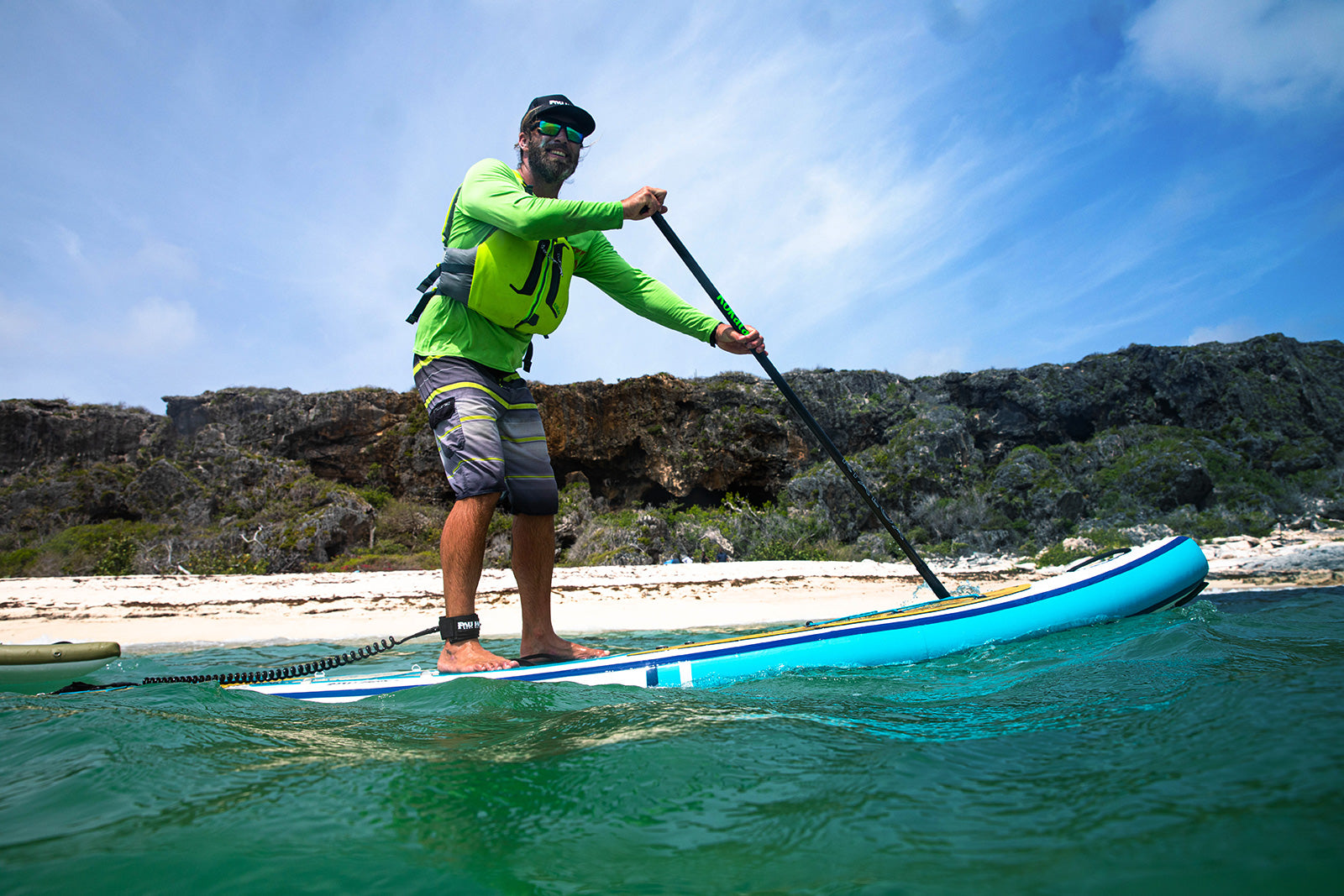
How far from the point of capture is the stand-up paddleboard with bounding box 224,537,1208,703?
2.44 m

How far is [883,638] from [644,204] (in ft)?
6.60

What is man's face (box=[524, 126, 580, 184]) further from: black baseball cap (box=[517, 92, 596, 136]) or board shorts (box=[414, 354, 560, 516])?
board shorts (box=[414, 354, 560, 516])

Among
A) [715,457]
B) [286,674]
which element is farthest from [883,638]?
[715,457]

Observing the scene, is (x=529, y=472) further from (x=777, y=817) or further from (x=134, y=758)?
(x=777, y=817)

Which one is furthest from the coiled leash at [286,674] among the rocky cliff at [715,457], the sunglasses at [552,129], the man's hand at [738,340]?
the rocky cliff at [715,457]

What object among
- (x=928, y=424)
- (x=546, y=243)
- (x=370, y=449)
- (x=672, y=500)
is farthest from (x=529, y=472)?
(x=370, y=449)

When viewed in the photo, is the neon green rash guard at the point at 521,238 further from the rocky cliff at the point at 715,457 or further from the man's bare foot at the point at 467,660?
the rocky cliff at the point at 715,457

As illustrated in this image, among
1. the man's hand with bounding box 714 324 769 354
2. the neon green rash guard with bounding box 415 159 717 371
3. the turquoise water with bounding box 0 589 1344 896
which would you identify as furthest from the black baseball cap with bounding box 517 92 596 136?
the turquoise water with bounding box 0 589 1344 896

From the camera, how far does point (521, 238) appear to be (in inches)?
107

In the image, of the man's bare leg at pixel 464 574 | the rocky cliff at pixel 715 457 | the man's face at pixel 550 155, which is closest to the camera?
the man's bare leg at pixel 464 574

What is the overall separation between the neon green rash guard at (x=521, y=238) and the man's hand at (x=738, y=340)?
5 centimetres

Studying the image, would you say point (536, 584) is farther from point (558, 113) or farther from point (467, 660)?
point (558, 113)

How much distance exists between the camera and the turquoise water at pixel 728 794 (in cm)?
82

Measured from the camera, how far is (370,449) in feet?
52.4
